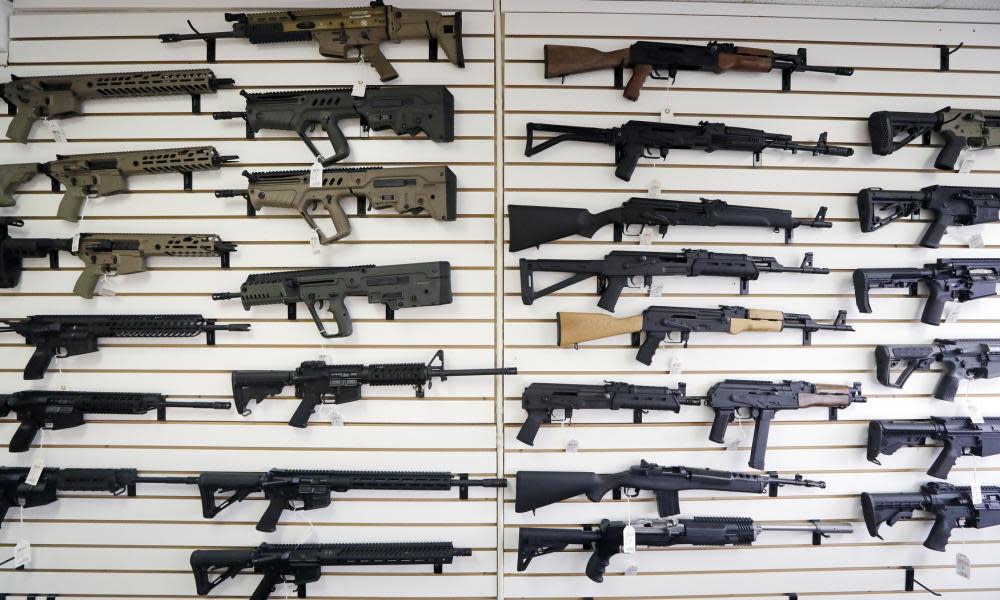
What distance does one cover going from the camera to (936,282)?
3.73 metres

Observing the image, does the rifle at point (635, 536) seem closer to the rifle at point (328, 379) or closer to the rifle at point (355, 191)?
the rifle at point (328, 379)

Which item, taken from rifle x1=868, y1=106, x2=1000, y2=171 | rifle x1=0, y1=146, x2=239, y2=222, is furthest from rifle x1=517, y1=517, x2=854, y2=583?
rifle x1=0, y1=146, x2=239, y2=222

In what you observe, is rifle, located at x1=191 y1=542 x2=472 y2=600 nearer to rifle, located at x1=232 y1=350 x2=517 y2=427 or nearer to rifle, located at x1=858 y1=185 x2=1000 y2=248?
rifle, located at x1=232 y1=350 x2=517 y2=427

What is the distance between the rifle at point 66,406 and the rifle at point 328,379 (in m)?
0.25

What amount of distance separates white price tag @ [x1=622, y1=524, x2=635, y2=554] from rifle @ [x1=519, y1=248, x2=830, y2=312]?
5.15 ft

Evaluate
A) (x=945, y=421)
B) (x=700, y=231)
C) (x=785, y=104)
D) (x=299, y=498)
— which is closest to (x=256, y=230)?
(x=299, y=498)

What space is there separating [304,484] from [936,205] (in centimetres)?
512

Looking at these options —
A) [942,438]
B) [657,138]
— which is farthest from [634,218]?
[942,438]

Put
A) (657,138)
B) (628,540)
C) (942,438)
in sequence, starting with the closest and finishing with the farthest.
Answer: (628,540)
(657,138)
(942,438)

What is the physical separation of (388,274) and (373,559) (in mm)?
2021

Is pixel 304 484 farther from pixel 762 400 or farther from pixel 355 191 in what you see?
pixel 762 400

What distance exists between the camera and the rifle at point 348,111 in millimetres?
3557

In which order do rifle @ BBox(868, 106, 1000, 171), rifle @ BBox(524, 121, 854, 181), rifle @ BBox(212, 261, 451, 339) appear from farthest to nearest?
1. rifle @ BBox(868, 106, 1000, 171)
2. rifle @ BBox(524, 121, 854, 181)
3. rifle @ BBox(212, 261, 451, 339)

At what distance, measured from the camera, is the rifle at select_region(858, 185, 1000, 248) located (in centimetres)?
374
